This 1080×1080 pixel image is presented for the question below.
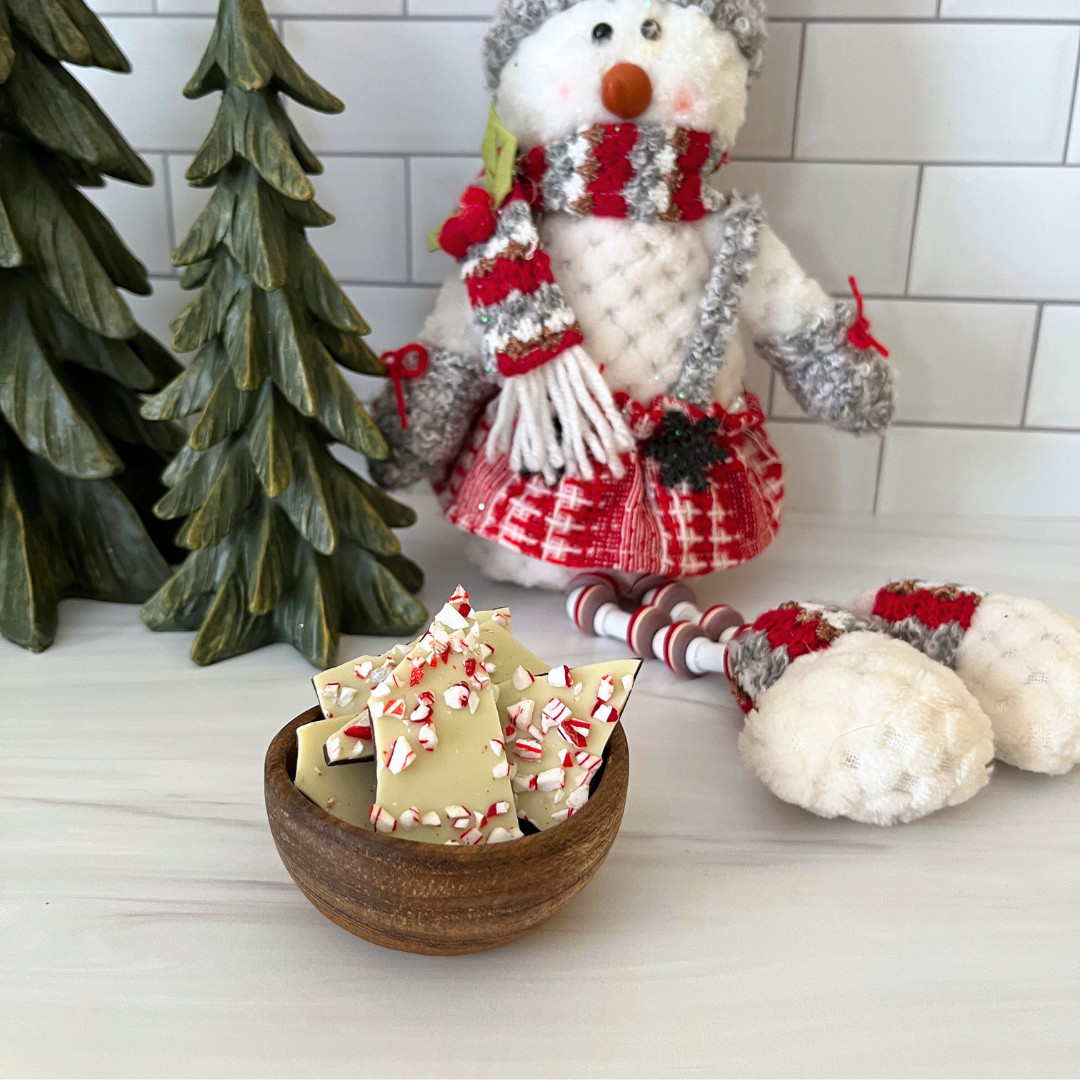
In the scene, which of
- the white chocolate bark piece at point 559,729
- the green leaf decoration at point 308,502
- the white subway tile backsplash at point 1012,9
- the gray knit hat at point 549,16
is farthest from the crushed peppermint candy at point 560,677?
the white subway tile backsplash at point 1012,9

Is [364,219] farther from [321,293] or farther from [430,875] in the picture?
[430,875]

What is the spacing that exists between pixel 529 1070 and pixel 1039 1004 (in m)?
0.22

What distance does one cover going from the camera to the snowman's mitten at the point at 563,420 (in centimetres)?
72

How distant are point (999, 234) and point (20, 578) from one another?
0.89 m

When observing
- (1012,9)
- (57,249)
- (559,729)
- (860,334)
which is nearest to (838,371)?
(860,334)

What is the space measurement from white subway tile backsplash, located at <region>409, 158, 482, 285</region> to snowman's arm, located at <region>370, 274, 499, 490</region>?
17 cm

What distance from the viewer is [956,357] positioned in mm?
959

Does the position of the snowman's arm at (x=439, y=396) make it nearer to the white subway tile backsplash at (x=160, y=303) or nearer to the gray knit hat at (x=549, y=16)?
the gray knit hat at (x=549, y=16)

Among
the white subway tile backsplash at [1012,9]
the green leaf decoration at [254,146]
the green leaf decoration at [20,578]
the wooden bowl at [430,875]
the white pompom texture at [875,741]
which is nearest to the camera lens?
the wooden bowl at [430,875]

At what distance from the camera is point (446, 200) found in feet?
3.06

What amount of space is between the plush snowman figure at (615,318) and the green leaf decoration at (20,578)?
0.86ft

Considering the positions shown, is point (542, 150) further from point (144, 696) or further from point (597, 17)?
point (144, 696)

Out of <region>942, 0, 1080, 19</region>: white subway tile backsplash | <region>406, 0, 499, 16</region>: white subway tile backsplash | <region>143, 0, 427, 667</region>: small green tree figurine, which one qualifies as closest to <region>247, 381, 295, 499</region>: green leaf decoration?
<region>143, 0, 427, 667</region>: small green tree figurine

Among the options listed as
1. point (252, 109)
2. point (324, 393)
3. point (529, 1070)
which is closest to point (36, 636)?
point (324, 393)
